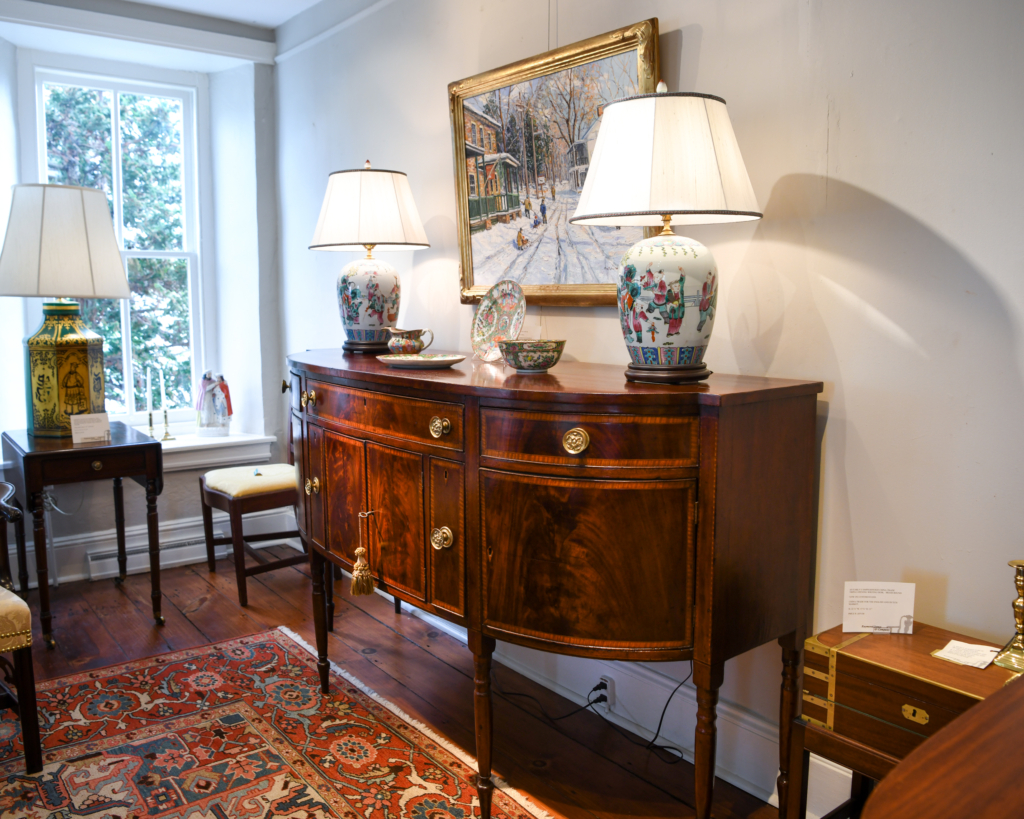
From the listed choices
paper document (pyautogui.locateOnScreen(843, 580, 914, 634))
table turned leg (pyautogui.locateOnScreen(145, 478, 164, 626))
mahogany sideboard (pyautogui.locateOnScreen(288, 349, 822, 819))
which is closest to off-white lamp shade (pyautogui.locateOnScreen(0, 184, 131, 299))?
table turned leg (pyautogui.locateOnScreen(145, 478, 164, 626))

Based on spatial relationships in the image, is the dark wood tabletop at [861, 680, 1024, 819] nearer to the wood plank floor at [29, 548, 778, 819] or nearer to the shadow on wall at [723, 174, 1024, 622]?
the shadow on wall at [723, 174, 1024, 622]

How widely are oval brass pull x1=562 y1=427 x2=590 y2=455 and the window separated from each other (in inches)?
124

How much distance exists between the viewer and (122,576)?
145 inches

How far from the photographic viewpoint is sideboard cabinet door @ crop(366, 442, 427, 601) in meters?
2.01

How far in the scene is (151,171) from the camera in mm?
4242

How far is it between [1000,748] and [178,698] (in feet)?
8.14

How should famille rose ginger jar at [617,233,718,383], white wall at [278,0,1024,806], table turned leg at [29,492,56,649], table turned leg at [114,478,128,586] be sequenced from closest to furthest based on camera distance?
1. white wall at [278,0,1024,806]
2. famille rose ginger jar at [617,233,718,383]
3. table turned leg at [29,492,56,649]
4. table turned leg at [114,478,128,586]

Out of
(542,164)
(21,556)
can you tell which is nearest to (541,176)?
(542,164)

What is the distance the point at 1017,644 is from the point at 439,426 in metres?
1.22

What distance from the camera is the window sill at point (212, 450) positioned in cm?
394

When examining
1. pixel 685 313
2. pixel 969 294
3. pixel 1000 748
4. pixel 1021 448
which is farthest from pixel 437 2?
pixel 1000 748

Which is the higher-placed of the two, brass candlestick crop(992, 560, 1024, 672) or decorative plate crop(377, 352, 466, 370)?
decorative plate crop(377, 352, 466, 370)

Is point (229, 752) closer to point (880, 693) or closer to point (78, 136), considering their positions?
point (880, 693)

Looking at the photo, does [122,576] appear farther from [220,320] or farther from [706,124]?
[706,124]
